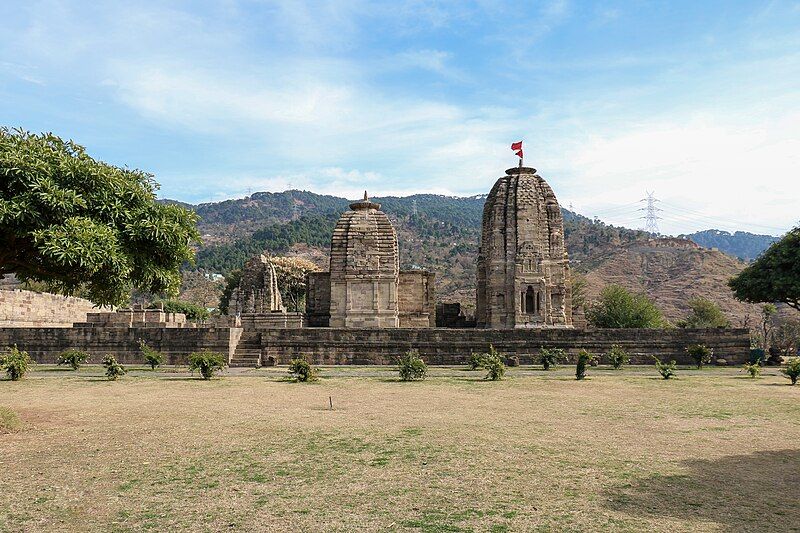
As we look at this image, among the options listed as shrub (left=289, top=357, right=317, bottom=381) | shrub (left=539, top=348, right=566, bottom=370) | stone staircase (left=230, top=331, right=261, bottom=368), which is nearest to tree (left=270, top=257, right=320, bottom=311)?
Result: stone staircase (left=230, top=331, right=261, bottom=368)

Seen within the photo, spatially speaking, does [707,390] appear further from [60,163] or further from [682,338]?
[60,163]

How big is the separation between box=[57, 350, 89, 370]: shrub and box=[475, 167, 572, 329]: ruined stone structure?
19.3m

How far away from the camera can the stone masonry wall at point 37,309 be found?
34109 millimetres

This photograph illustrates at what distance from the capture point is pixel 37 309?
122 feet

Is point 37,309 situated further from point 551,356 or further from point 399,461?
point 399,461

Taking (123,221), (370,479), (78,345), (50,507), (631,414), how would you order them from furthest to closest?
(78,345) → (631,414) → (123,221) → (370,479) → (50,507)

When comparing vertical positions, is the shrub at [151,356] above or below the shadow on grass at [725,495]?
above

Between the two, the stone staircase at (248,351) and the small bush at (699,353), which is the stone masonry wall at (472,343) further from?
the small bush at (699,353)

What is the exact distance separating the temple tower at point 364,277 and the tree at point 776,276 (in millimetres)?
18258

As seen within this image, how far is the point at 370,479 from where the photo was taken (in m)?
7.85

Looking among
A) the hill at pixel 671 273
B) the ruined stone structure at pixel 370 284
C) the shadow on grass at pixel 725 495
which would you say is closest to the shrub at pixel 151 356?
the ruined stone structure at pixel 370 284

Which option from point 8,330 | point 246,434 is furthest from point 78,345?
Result: point 246,434

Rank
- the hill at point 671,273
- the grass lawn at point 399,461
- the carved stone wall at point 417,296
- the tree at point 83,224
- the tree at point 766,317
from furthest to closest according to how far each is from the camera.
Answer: the hill at point 671,273 → the tree at point 766,317 → the carved stone wall at point 417,296 → the tree at point 83,224 → the grass lawn at point 399,461

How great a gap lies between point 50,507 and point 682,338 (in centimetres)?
2594
